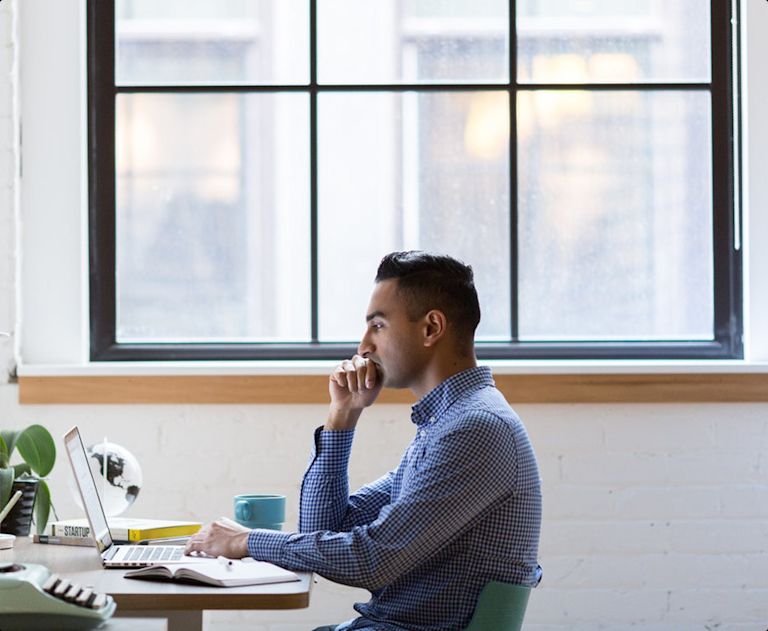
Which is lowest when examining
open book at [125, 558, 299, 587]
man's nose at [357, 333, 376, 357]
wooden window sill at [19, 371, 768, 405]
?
open book at [125, 558, 299, 587]

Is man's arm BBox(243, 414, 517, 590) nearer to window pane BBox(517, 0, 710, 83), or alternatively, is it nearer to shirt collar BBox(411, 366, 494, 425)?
shirt collar BBox(411, 366, 494, 425)

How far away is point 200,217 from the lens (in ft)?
10.4

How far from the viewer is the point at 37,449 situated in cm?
246

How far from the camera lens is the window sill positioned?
9.71 feet

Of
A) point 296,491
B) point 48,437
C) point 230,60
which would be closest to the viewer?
point 48,437

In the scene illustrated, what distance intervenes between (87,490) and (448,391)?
0.66m

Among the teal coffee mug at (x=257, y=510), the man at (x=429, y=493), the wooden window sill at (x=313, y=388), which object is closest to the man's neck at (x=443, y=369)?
the man at (x=429, y=493)

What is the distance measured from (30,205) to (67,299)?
264mm

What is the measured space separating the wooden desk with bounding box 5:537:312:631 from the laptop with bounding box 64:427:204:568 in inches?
2.0

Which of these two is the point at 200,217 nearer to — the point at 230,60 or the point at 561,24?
the point at 230,60

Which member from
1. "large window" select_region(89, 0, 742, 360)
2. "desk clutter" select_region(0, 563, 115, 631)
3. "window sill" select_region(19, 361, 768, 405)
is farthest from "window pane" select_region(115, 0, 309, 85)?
"desk clutter" select_region(0, 563, 115, 631)

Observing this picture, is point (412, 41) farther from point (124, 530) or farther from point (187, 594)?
point (187, 594)

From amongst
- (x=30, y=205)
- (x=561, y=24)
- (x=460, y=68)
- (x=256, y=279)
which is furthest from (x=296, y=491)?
(x=561, y=24)

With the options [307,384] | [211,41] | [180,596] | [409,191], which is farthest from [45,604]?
[211,41]
